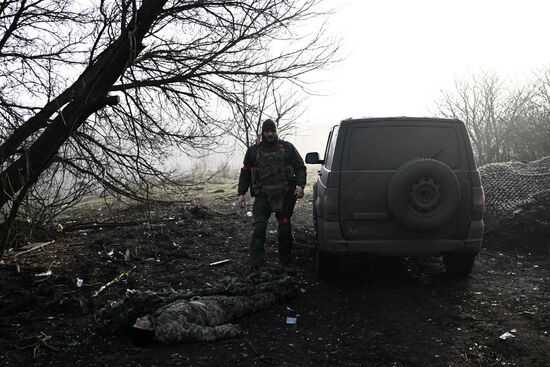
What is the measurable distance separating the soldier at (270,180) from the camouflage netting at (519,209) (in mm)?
3696

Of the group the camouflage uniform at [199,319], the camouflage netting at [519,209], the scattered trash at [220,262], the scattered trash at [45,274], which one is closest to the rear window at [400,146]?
the camouflage uniform at [199,319]

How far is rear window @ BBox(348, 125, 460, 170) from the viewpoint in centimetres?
465

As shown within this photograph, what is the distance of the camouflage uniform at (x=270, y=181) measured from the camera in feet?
18.0

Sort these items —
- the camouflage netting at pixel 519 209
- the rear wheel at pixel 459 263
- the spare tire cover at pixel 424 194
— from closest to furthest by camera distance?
1. the spare tire cover at pixel 424 194
2. the rear wheel at pixel 459 263
3. the camouflage netting at pixel 519 209

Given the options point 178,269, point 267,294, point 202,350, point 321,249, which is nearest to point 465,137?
point 321,249

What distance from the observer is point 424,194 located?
4.34 meters

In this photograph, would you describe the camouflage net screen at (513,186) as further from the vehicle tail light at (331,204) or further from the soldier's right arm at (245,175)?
the soldier's right arm at (245,175)

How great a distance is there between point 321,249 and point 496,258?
312cm

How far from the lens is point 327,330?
382cm

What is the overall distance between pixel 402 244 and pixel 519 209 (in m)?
3.65

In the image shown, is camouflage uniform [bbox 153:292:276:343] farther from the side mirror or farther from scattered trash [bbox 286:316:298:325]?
the side mirror

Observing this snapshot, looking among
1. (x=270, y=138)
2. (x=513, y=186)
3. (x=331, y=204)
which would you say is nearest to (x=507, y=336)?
(x=331, y=204)

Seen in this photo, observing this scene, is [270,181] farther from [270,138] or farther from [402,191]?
[402,191]

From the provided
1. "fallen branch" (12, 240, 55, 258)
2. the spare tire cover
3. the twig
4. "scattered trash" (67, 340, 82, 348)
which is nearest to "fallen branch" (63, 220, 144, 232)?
"fallen branch" (12, 240, 55, 258)
